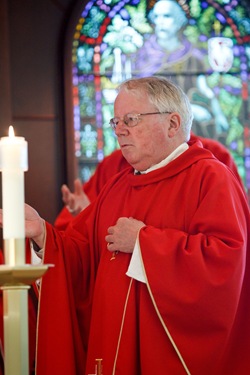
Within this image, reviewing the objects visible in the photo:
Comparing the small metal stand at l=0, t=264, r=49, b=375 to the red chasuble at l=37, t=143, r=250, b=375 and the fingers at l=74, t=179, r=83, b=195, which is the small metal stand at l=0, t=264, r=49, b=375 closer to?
the red chasuble at l=37, t=143, r=250, b=375

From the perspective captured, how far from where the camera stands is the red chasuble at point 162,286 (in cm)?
354

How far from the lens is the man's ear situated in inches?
155

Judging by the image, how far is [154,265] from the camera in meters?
3.57

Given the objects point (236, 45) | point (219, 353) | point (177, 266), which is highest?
point (236, 45)

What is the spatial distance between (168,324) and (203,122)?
4.63 m

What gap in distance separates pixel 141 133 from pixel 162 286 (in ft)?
2.25

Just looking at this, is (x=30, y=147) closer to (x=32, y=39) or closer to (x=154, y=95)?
(x=32, y=39)

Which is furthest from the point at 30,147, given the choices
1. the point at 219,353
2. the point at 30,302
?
the point at 219,353

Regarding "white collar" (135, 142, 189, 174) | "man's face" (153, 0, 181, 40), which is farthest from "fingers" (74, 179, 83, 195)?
"man's face" (153, 0, 181, 40)

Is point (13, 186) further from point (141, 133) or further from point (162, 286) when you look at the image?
point (141, 133)

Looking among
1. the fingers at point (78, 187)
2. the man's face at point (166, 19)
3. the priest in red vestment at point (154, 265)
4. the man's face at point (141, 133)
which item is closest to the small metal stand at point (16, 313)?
the priest in red vestment at point (154, 265)

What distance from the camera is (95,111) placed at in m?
7.98

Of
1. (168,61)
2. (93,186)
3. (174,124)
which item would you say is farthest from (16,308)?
(168,61)

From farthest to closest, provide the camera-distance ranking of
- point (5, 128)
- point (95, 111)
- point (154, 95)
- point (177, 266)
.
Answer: point (95, 111)
point (5, 128)
point (154, 95)
point (177, 266)
